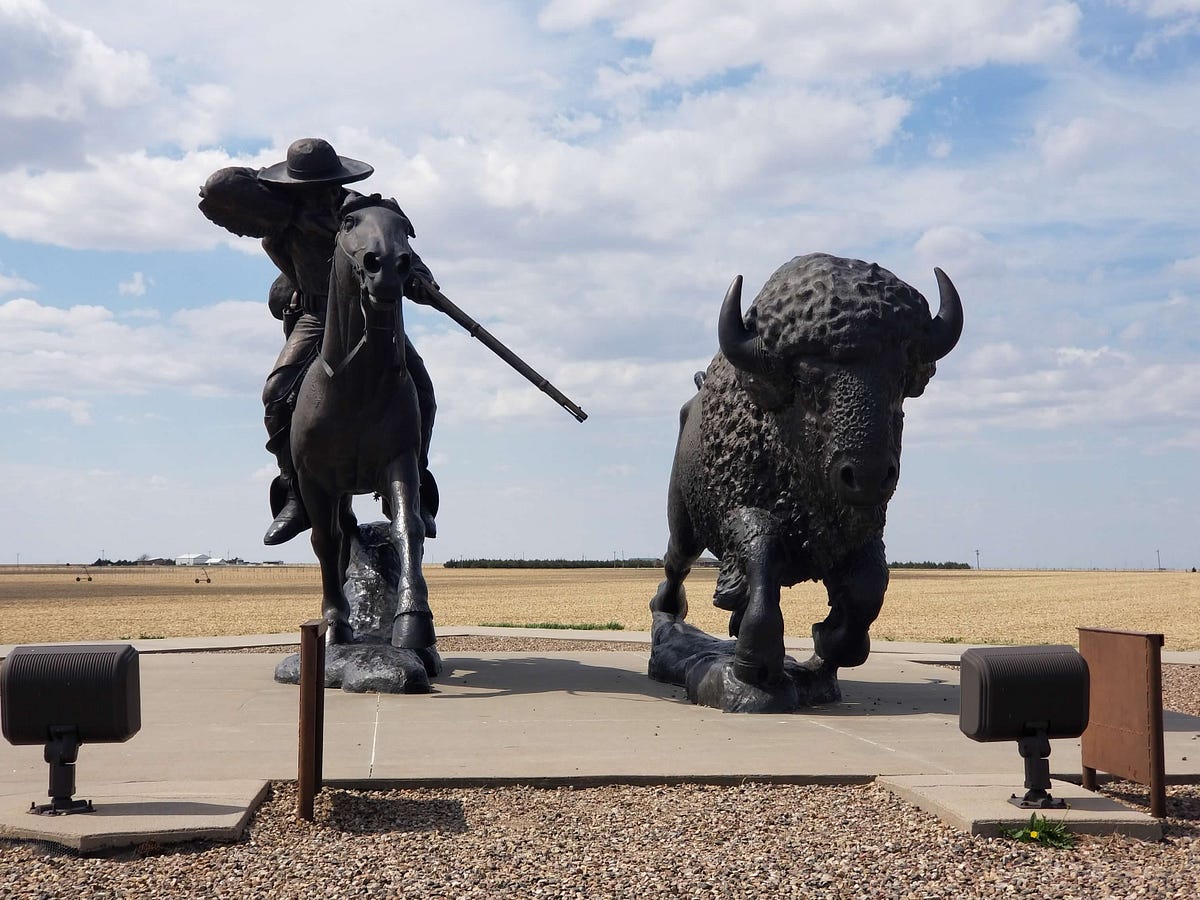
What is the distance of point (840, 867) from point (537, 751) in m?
2.14

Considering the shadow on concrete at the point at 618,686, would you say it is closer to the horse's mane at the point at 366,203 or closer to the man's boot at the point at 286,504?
the man's boot at the point at 286,504

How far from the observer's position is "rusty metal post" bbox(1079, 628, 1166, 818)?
4785 millimetres

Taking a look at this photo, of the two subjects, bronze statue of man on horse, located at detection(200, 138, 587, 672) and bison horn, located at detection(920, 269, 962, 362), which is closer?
bison horn, located at detection(920, 269, 962, 362)

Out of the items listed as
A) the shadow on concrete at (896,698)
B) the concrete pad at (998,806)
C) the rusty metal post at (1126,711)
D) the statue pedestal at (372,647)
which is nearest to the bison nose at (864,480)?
the rusty metal post at (1126,711)

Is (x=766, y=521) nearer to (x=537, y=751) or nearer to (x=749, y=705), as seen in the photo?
(x=749, y=705)

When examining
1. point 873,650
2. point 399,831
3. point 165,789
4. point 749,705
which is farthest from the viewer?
point 873,650

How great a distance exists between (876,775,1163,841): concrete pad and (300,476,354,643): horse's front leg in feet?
16.7

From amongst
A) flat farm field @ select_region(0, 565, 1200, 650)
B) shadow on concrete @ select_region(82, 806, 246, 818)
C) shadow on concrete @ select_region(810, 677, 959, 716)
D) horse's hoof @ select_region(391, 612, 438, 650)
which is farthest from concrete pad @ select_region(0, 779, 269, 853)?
flat farm field @ select_region(0, 565, 1200, 650)

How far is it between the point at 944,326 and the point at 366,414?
12.9 feet

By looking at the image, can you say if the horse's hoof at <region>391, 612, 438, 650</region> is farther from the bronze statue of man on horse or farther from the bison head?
the bison head

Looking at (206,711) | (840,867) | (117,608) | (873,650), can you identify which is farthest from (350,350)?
(117,608)

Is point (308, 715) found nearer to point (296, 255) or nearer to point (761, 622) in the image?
point (761, 622)

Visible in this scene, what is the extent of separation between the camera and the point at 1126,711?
16.4 ft

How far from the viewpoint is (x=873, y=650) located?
40.3 ft
